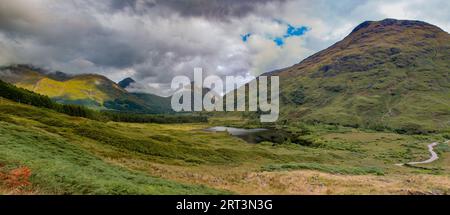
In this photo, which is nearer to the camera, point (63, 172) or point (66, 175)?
point (66, 175)

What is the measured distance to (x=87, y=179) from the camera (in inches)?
1094

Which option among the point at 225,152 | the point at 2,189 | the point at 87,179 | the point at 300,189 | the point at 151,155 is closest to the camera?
the point at 2,189

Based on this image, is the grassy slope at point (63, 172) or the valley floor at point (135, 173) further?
the valley floor at point (135, 173)

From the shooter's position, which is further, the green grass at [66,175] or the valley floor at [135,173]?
the valley floor at [135,173]

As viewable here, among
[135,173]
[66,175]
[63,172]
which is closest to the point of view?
[66,175]

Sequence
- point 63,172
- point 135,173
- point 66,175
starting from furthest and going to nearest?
point 135,173 < point 63,172 < point 66,175

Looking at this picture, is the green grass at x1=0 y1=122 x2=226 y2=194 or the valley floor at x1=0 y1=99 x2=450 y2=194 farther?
the valley floor at x1=0 y1=99 x2=450 y2=194

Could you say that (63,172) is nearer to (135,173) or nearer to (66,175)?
(66,175)

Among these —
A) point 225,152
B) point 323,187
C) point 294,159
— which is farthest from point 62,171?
point 294,159

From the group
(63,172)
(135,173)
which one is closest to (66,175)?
(63,172)

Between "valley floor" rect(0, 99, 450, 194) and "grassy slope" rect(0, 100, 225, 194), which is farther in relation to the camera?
"valley floor" rect(0, 99, 450, 194)
